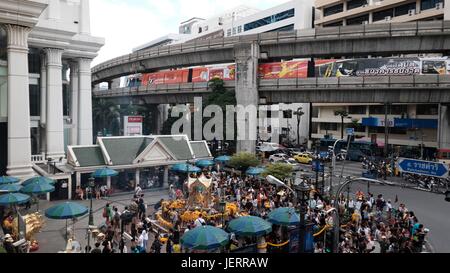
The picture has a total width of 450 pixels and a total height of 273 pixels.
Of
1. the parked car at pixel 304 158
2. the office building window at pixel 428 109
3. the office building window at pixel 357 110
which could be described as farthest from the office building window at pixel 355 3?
the parked car at pixel 304 158

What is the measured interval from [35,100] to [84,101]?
540 centimetres

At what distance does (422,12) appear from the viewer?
5119cm

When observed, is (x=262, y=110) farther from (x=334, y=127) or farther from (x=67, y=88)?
(x=67, y=88)

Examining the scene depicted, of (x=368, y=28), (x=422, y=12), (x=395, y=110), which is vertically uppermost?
(x=422, y=12)

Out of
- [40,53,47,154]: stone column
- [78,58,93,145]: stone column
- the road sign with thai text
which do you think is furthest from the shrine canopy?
the road sign with thai text

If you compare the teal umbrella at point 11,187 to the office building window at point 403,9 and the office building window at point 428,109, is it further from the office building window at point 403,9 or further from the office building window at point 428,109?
the office building window at point 403,9

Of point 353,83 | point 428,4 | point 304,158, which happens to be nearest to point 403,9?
point 428,4

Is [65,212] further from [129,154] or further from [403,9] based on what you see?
[403,9]

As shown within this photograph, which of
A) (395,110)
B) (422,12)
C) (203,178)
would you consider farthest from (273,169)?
(422,12)

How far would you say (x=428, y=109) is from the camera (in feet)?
167

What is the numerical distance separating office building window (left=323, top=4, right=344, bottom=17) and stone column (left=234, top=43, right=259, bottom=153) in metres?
31.3

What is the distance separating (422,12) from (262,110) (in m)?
30.6

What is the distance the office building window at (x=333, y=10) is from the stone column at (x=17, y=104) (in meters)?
54.2

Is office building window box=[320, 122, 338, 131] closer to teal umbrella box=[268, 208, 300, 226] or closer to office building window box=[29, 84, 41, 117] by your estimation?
office building window box=[29, 84, 41, 117]
